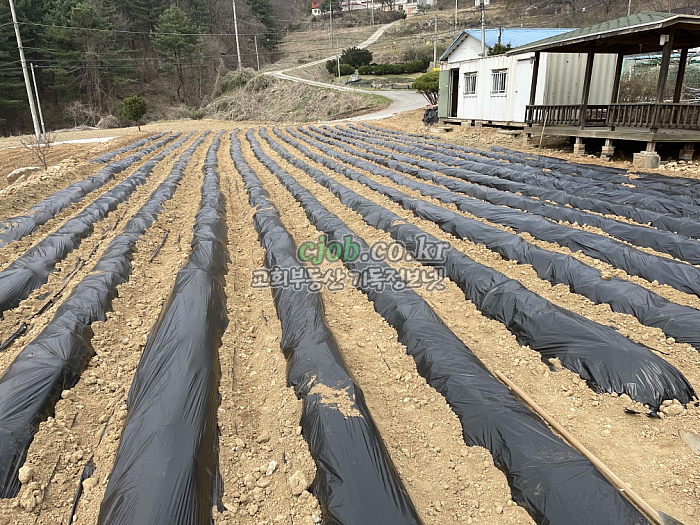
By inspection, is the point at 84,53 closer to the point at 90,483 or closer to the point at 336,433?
the point at 90,483

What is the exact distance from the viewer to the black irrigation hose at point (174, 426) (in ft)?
7.32

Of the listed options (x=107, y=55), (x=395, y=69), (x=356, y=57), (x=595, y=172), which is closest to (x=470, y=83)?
(x=595, y=172)

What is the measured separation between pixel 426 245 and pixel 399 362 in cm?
265

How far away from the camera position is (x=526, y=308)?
4.16m

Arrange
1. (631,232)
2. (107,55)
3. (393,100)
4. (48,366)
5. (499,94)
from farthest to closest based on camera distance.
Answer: (107,55) → (393,100) → (499,94) → (631,232) → (48,366)

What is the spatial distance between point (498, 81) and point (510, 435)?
16.6 m

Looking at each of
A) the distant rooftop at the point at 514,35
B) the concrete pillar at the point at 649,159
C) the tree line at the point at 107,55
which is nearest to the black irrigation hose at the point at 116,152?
the concrete pillar at the point at 649,159

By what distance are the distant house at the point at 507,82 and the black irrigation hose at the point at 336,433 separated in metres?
13.9

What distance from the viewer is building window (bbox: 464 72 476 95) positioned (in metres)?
18.2

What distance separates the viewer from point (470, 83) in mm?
18469

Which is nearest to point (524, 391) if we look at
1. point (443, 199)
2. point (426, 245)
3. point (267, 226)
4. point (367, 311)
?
point (367, 311)

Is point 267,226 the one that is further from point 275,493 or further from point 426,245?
point 275,493

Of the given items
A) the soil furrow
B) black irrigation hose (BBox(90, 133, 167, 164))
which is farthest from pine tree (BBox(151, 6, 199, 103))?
the soil furrow

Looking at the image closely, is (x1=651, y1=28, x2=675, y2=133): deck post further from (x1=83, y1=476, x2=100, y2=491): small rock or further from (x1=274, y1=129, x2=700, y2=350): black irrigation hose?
(x1=83, y1=476, x2=100, y2=491): small rock
